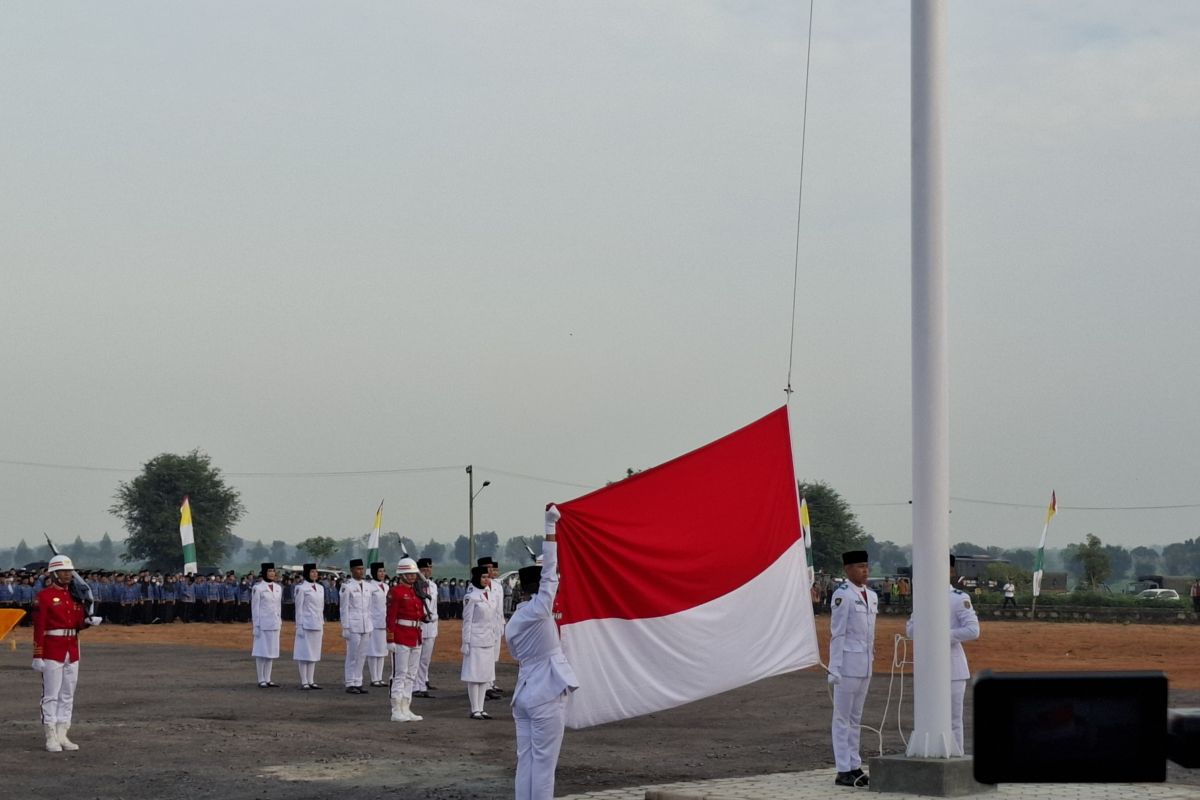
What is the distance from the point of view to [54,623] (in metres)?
15.0

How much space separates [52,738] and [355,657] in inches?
313

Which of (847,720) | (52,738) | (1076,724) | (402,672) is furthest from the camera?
(402,672)

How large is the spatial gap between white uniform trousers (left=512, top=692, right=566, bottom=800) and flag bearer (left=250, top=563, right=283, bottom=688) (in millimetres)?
13992

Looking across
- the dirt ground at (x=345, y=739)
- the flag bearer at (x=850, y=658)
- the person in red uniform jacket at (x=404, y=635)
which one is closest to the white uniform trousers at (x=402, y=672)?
the person in red uniform jacket at (x=404, y=635)

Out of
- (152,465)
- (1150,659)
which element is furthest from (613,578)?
(152,465)

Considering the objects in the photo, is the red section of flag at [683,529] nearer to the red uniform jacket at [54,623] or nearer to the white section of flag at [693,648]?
the white section of flag at [693,648]

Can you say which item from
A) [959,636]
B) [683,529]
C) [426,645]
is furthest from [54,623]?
[959,636]

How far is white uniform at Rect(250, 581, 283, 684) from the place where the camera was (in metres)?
23.4

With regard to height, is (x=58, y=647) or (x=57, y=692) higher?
(x=58, y=647)

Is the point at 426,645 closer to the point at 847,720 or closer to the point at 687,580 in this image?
the point at 847,720

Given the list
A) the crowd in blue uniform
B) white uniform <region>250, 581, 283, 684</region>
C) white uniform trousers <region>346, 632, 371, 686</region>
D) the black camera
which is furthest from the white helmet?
the crowd in blue uniform

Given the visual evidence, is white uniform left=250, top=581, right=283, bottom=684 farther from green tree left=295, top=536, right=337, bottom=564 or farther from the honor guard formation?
green tree left=295, top=536, right=337, bottom=564

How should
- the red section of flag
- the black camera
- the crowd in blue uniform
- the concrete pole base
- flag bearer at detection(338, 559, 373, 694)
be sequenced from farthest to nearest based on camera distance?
1. the crowd in blue uniform
2. flag bearer at detection(338, 559, 373, 694)
3. the red section of flag
4. the concrete pole base
5. the black camera

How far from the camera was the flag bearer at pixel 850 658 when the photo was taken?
11672 millimetres
